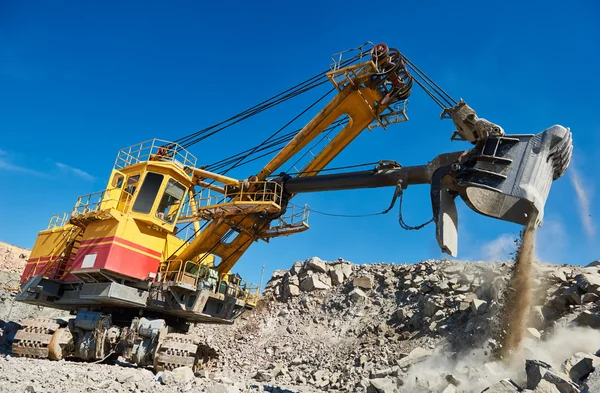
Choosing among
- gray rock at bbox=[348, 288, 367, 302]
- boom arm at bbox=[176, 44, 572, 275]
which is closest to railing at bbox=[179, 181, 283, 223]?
boom arm at bbox=[176, 44, 572, 275]

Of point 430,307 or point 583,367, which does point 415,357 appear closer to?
point 430,307

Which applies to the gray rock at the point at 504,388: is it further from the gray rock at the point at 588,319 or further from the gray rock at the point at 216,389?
the gray rock at the point at 216,389

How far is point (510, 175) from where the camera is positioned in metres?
7.80

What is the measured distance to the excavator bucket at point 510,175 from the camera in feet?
25.2

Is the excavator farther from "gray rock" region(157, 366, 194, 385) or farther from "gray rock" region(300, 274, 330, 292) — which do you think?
"gray rock" region(300, 274, 330, 292)

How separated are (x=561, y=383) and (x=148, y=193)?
32.5 ft

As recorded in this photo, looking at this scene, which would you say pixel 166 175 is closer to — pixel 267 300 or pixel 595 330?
pixel 267 300

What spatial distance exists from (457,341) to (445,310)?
1.80 m

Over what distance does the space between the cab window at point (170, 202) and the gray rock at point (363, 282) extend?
7.85 m

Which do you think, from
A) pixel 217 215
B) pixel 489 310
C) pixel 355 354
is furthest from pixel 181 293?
pixel 489 310

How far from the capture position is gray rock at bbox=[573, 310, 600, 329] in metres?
8.80

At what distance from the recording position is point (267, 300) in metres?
19.2

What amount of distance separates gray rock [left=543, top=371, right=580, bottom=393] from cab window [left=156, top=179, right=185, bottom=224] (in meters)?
9.41

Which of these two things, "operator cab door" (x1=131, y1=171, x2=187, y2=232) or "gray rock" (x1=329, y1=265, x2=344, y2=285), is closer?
"operator cab door" (x1=131, y1=171, x2=187, y2=232)
